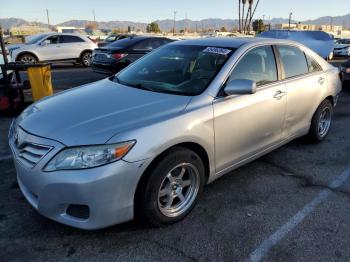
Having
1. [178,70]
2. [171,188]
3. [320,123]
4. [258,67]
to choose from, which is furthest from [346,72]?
[171,188]

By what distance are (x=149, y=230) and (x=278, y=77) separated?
233cm

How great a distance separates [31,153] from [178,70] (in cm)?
178

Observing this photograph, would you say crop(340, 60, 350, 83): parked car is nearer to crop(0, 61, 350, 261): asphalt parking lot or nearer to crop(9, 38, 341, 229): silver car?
crop(9, 38, 341, 229): silver car

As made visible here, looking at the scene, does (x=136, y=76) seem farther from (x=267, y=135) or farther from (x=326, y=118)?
(x=326, y=118)

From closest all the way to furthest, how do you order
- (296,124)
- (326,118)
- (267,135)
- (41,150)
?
→ (41,150) < (267,135) < (296,124) < (326,118)

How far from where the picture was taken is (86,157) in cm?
252

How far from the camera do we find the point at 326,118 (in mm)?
5383

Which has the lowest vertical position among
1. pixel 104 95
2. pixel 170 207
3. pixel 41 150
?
pixel 170 207

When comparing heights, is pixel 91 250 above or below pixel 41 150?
below

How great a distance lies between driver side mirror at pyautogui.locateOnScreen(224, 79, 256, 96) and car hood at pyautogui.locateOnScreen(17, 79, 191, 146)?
430mm

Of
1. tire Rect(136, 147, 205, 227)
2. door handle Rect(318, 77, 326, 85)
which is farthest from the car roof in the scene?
tire Rect(136, 147, 205, 227)

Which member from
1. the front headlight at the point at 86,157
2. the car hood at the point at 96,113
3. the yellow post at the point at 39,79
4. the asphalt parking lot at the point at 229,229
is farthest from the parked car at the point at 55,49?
the front headlight at the point at 86,157

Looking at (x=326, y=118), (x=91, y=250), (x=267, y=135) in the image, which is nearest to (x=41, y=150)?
(x=91, y=250)

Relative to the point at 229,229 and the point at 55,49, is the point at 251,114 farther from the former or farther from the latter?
the point at 55,49
